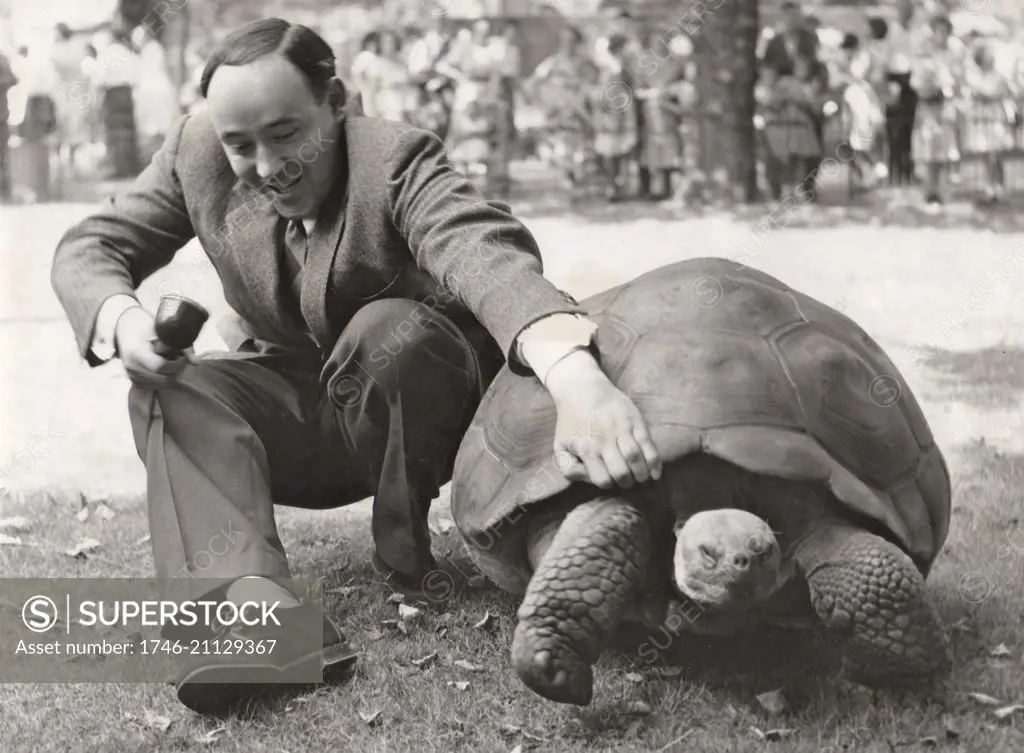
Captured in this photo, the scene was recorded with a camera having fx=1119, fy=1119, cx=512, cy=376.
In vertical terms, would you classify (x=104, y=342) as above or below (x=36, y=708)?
above

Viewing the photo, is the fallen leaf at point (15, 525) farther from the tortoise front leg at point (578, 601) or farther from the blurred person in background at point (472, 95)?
the blurred person in background at point (472, 95)

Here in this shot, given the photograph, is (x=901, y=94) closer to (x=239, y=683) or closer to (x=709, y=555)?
(x=709, y=555)

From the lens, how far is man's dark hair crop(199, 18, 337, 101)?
2.23 meters

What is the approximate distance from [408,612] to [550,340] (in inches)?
33.2

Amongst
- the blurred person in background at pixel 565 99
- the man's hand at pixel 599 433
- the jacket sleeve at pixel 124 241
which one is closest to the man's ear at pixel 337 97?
the jacket sleeve at pixel 124 241

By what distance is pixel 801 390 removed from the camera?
2.12 metres

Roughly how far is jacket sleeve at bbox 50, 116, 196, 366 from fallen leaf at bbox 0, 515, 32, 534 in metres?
1.06

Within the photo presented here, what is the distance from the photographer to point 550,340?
6.83 feet

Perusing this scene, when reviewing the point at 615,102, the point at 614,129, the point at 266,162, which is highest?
the point at 266,162

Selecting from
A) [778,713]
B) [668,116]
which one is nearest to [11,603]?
[778,713]

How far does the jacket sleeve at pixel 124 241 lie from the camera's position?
241 cm

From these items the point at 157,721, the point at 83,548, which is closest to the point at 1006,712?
the point at 157,721

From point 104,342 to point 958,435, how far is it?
2.55m

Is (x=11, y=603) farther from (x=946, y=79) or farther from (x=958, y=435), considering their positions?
(x=946, y=79)
